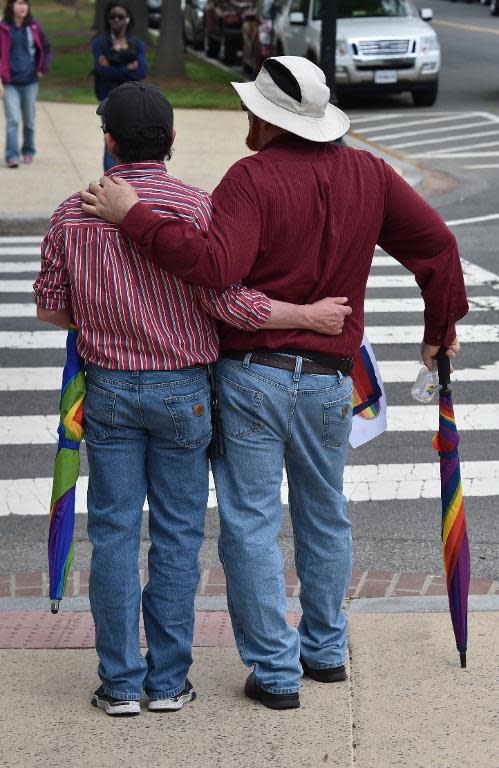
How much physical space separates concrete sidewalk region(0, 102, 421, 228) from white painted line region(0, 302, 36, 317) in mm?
3174

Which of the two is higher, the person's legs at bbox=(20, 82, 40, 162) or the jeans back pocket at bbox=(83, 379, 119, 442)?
the jeans back pocket at bbox=(83, 379, 119, 442)

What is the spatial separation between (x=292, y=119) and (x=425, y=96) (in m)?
19.4

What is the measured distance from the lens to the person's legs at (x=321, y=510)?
3896 mm

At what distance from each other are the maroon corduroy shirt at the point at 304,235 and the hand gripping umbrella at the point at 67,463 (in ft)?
1.42

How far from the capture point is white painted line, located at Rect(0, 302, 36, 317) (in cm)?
997

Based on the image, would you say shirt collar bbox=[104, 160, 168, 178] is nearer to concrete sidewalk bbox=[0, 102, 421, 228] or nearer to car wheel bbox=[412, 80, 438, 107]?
concrete sidewalk bbox=[0, 102, 421, 228]

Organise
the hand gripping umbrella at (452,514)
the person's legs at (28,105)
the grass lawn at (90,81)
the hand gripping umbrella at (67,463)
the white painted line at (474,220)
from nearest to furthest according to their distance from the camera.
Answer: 1. the hand gripping umbrella at (67,463)
2. the hand gripping umbrella at (452,514)
3. the white painted line at (474,220)
4. the person's legs at (28,105)
5. the grass lawn at (90,81)

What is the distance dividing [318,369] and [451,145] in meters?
15.2

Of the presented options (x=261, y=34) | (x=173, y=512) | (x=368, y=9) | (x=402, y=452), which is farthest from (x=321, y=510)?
(x=261, y=34)

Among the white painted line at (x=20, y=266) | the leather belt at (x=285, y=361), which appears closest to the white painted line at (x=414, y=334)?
the white painted line at (x=20, y=266)

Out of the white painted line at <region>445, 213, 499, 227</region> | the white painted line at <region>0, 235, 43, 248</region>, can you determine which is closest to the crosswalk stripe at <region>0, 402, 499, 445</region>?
the white painted line at <region>0, 235, 43, 248</region>

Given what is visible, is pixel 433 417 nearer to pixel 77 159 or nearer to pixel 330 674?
pixel 330 674

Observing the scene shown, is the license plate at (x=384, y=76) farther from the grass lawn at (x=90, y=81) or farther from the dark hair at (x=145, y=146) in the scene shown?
the dark hair at (x=145, y=146)

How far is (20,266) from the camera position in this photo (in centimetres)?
1166
